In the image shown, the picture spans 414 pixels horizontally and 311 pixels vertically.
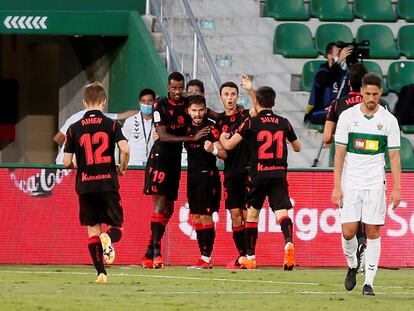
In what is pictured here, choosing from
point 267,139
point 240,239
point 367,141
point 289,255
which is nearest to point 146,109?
point 240,239

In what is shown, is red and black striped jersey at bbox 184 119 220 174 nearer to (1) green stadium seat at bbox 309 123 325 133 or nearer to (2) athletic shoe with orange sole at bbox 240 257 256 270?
(2) athletic shoe with orange sole at bbox 240 257 256 270

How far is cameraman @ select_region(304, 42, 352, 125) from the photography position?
67.1ft

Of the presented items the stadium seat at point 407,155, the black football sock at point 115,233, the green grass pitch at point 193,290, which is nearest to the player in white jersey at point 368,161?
the green grass pitch at point 193,290

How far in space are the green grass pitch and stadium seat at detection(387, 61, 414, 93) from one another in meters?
6.34

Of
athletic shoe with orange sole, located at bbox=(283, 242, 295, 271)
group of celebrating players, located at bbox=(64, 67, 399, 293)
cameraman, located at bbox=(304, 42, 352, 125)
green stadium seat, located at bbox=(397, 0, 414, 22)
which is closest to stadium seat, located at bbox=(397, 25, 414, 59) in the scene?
green stadium seat, located at bbox=(397, 0, 414, 22)

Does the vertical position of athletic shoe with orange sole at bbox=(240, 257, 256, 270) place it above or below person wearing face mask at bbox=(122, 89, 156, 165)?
A: below

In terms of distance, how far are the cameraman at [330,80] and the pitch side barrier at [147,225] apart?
241 centimetres

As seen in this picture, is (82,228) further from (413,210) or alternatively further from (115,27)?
(115,27)

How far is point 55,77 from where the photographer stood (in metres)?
26.7

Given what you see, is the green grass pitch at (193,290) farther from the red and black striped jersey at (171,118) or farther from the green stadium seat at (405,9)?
the green stadium seat at (405,9)

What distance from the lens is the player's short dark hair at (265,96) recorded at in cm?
1644

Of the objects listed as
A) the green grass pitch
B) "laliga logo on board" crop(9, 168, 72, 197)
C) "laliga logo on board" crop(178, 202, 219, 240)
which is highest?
"laliga logo on board" crop(9, 168, 72, 197)

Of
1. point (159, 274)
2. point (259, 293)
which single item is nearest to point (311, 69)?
point (159, 274)

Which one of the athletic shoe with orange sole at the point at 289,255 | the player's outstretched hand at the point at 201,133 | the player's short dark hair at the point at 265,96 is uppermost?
the player's short dark hair at the point at 265,96
